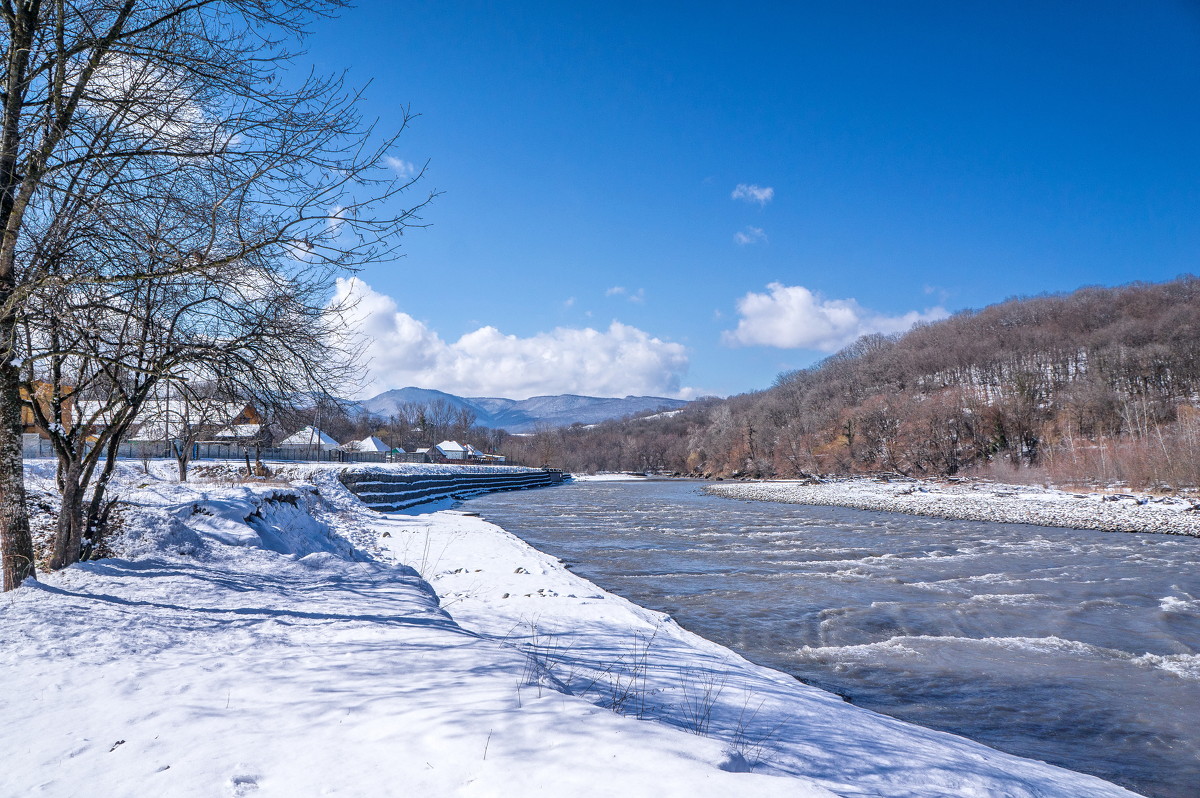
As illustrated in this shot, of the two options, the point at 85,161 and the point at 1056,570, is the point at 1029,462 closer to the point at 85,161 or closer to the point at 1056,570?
the point at 1056,570

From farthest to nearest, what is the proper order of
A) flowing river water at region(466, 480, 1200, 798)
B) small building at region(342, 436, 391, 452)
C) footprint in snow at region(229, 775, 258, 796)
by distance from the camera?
1. small building at region(342, 436, 391, 452)
2. flowing river water at region(466, 480, 1200, 798)
3. footprint in snow at region(229, 775, 258, 796)

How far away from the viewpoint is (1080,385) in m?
65.4

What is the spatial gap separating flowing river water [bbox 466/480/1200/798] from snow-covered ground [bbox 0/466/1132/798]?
4.90 feet

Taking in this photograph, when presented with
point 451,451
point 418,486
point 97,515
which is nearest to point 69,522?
point 97,515

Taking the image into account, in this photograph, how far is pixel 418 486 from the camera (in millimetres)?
36812

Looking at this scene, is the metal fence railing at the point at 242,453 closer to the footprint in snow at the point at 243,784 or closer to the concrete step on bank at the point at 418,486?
the concrete step on bank at the point at 418,486

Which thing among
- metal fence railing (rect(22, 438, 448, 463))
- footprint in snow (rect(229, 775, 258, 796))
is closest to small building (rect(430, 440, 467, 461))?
metal fence railing (rect(22, 438, 448, 463))

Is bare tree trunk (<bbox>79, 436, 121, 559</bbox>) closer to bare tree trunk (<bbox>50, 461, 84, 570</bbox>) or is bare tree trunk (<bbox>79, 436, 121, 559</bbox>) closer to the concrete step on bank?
bare tree trunk (<bbox>50, 461, 84, 570</bbox>)

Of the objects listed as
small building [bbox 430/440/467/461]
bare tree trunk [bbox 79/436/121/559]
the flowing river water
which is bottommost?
the flowing river water

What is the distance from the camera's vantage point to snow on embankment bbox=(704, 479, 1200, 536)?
957 inches

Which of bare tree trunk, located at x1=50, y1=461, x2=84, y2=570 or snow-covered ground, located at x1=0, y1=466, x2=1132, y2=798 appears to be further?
bare tree trunk, located at x1=50, y1=461, x2=84, y2=570

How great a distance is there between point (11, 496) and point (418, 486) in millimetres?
31484

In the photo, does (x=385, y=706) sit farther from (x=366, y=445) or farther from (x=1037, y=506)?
(x=366, y=445)

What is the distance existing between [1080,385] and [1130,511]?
47.8 meters
